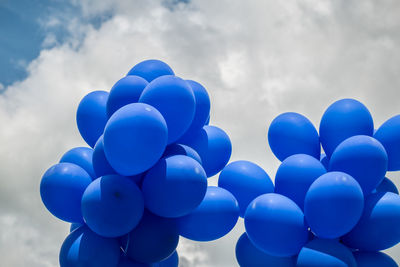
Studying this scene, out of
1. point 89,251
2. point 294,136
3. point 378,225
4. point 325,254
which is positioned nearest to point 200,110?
point 294,136

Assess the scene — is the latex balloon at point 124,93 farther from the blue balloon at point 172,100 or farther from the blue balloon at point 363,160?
the blue balloon at point 363,160

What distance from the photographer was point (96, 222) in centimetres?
566

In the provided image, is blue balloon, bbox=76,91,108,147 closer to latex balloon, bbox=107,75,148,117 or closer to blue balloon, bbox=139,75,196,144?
latex balloon, bbox=107,75,148,117

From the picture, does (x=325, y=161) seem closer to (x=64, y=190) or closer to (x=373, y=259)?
(x=373, y=259)

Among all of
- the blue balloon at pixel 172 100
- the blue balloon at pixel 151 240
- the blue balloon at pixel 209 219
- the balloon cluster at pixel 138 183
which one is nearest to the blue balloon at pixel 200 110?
the balloon cluster at pixel 138 183

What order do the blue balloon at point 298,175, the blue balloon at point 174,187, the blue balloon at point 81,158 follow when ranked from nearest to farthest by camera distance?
1. the blue balloon at point 174,187
2. the blue balloon at point 298,175
3. the blue balloon at point 81,158

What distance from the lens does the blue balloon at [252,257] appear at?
646 cm

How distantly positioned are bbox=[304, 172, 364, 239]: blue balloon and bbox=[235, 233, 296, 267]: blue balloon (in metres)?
0.70

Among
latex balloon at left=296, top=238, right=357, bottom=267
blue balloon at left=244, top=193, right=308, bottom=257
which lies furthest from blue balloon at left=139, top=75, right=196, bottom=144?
latex balloon at left=296, top=238, right=357, bottom=267

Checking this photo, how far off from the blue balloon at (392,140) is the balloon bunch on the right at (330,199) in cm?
1

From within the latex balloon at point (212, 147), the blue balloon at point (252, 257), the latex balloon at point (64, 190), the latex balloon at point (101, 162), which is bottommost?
Result: the blue balloon at point (252, 257)

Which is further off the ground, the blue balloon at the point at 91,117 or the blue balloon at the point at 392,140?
the blue balloon at the point at 91,117

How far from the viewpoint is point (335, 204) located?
580cm

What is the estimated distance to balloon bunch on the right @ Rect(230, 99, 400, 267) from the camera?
590 centimetres
